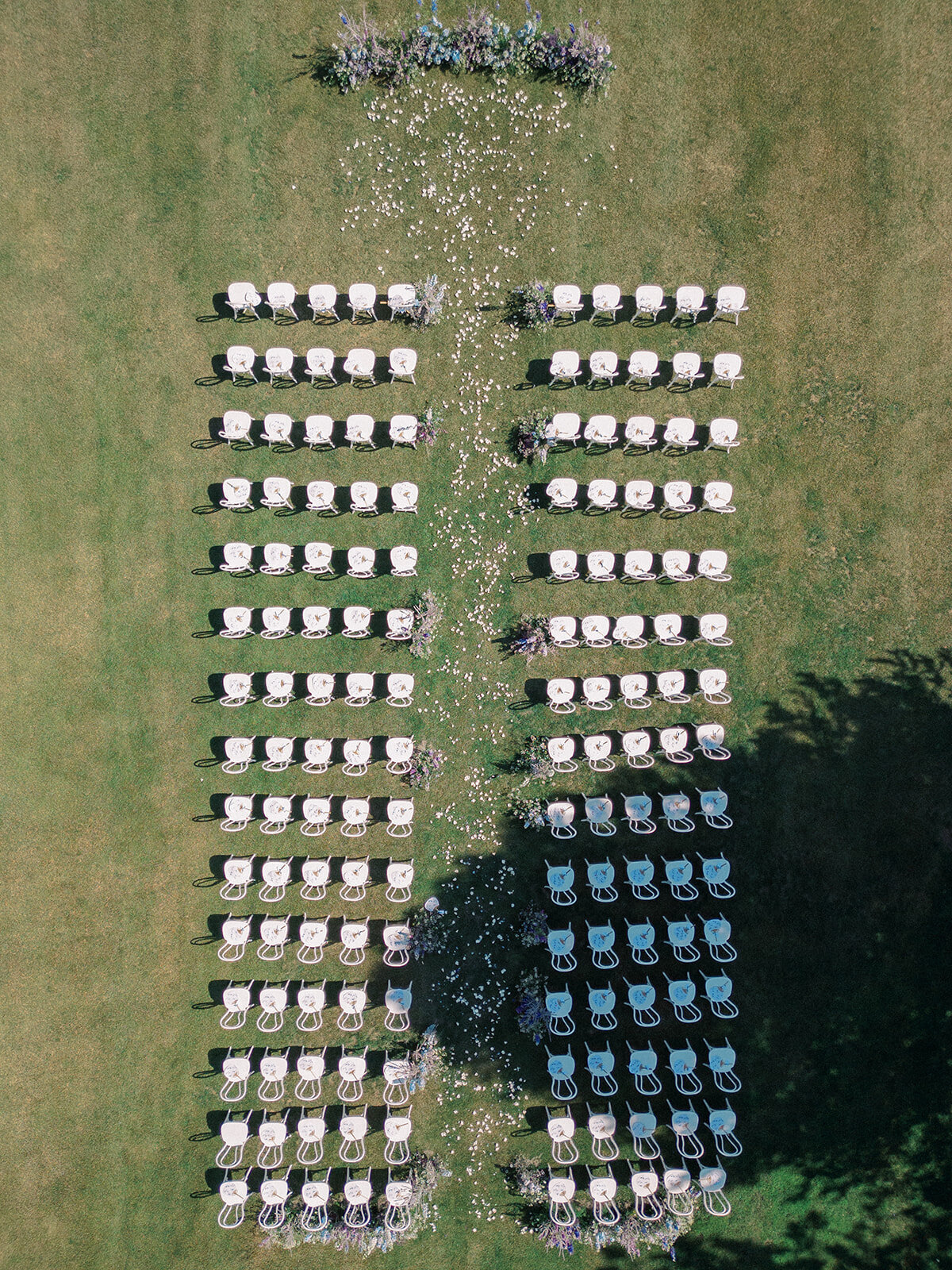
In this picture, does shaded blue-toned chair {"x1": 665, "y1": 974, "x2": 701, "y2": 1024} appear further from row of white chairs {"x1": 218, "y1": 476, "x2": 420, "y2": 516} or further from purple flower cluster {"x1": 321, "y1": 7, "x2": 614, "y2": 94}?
purple flower cluster {"x1": 321, "y1": 7, "x2": 614, "y2": 94}

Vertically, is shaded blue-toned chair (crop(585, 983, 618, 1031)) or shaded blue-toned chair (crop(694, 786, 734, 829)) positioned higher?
shaded blue-toned chair (crop(694, 786, 734, 829))

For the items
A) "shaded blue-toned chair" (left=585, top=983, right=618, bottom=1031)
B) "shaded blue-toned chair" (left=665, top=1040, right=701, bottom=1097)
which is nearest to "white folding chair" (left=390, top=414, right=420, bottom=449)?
"shaded blue-toned chair" (left=585, top=983, right=618, bottom=1031)

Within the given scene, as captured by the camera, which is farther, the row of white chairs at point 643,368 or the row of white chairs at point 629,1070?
the row of white chairs at point 643,368

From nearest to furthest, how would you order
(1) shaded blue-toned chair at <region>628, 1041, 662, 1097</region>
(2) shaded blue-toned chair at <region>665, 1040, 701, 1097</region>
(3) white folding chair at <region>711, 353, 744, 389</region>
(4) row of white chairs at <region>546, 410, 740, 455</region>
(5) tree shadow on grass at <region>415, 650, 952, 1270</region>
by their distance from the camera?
(1) shaded blue-toned chair at <region>628, 1041, 662, 1097</region> → (2) shaded blue-toned chair at <region>665, 1040, 701, 1097</region> → (4) row of white chairs at <region>546, 410, 740, 455</region> → (3) white folding chair at <region>711, 353, 744, 389</region> → (5) tree shadow on grass at <region>415, 650, 952, 1270</region>

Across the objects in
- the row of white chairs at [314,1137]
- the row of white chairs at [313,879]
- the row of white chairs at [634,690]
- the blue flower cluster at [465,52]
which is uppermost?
the blue flower cluster at [465,52]

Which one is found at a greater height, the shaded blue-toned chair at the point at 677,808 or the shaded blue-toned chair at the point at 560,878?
the shaded blue-toned chair at the point at 677,808

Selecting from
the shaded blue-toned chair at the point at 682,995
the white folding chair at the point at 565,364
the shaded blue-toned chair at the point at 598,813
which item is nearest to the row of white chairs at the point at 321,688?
the shaded blue-toned chair at the point at 598,813

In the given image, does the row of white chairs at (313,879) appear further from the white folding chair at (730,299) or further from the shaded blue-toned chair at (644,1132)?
the white folding chair at (730,299)
